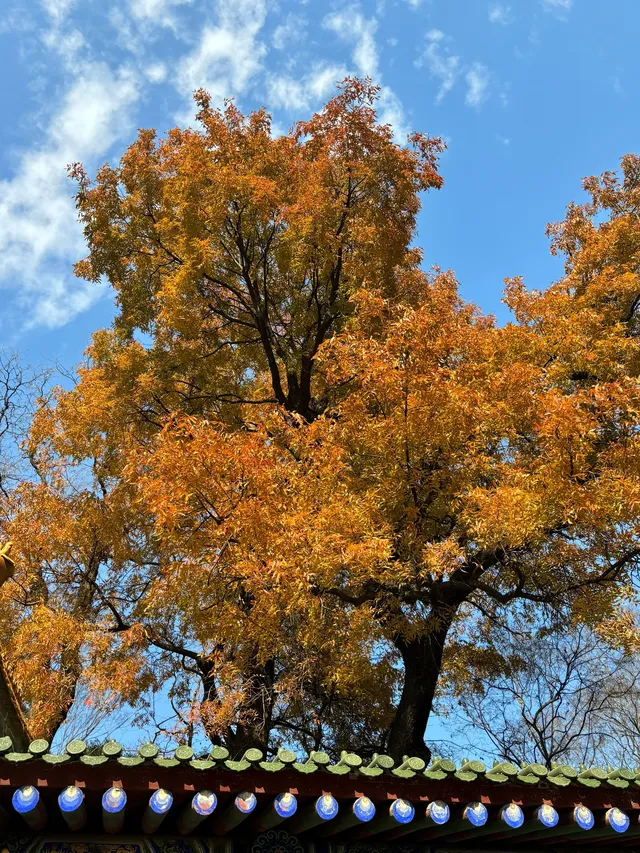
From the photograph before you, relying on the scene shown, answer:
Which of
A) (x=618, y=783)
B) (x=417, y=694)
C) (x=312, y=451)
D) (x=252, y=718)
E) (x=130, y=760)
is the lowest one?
(x=618, y=783)

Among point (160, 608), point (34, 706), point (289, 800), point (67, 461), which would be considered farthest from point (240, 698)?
point (67, 461)

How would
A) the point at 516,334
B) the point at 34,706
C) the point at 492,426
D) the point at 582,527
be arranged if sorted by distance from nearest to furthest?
the point at 582,527 → the point at 492,426 → the point at 34,706 → the point at 516,334

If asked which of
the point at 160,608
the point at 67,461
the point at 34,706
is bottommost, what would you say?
the point at 34,706

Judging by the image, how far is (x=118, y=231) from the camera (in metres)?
11.3

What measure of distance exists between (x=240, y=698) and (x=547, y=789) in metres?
4.06

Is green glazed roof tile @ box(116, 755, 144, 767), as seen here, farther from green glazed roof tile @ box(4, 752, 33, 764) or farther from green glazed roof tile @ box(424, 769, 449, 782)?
green glazed roof tile @ box(424, 769, 449, 782)

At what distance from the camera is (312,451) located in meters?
7.55

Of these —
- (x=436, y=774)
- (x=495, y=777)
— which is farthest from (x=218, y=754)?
(x=495, y=777)

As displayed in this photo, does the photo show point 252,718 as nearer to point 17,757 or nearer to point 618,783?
point 618,783

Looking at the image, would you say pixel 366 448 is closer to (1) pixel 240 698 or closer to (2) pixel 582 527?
(2) pixel 582 527

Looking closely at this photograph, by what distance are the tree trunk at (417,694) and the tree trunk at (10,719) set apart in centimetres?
459

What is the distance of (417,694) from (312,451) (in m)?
3.56

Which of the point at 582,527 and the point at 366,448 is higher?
the point at 366,448

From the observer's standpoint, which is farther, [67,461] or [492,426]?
[67,461]
